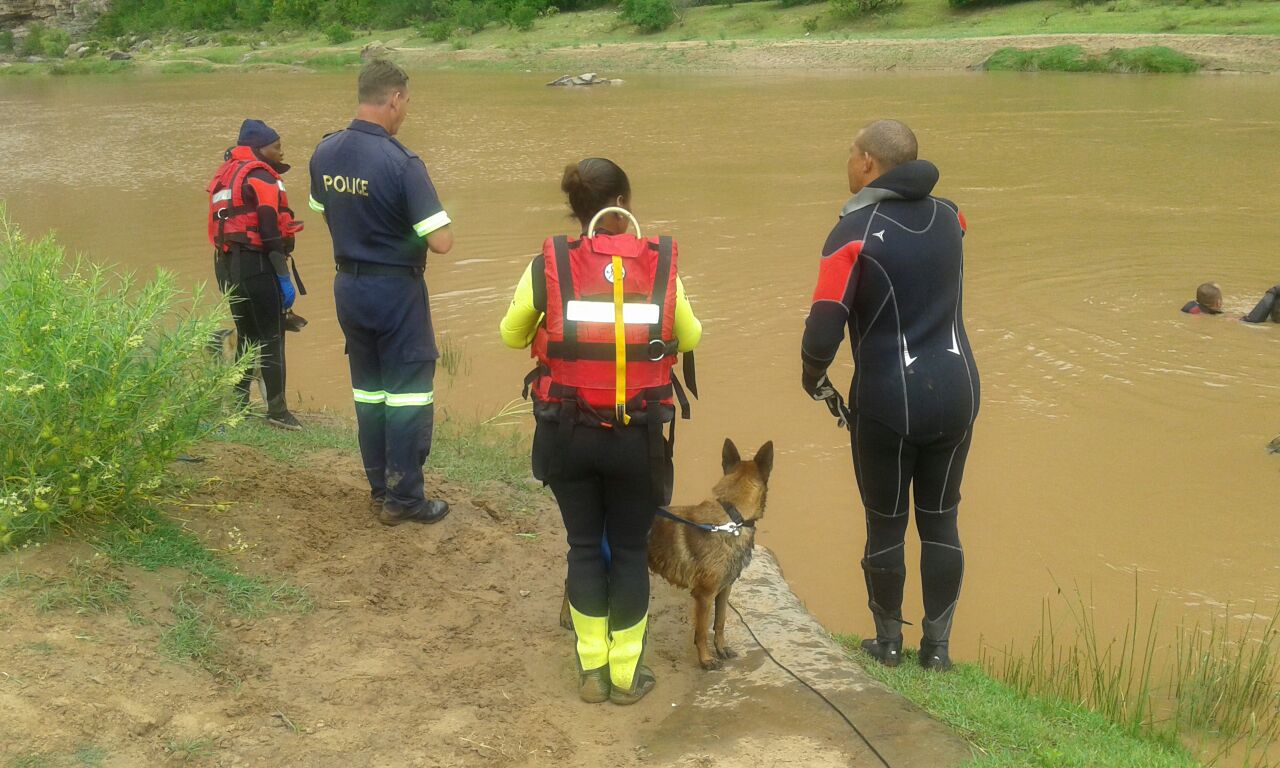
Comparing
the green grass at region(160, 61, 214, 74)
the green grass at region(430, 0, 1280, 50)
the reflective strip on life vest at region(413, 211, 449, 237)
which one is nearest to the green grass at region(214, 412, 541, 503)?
the reflective strip on life vest at region(413, 211, 449, 237)

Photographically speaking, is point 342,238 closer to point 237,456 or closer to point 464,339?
point 237,456

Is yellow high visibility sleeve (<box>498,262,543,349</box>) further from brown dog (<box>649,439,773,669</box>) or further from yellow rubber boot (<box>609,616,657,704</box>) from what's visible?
yellow rubber boot (<box>609,616,657,704</box>)

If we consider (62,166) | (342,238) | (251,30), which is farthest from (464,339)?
(251,30)

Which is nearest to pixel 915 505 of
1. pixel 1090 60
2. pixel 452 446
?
pixel 452 446

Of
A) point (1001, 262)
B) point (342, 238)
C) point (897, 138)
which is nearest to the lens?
point (897, 138)

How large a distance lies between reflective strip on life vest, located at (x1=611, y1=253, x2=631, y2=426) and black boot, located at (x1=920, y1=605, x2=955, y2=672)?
1.65 m

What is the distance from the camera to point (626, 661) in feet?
13.0

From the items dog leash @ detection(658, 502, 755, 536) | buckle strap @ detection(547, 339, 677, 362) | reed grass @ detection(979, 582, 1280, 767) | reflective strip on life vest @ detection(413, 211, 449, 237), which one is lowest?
reed grass @ detection(979, 582, 1280, 767)

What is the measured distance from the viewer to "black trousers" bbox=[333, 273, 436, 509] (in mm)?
4918

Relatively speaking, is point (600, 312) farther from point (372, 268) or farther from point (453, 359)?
point (453, 359)

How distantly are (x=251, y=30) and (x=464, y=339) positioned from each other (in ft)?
218

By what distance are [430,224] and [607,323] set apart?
1536 millimetres

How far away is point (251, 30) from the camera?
68812mm

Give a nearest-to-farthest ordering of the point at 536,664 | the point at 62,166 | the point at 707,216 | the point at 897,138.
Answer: the point at 897,138
the point at 536,664
the point at 707,216
the point at 62,166
